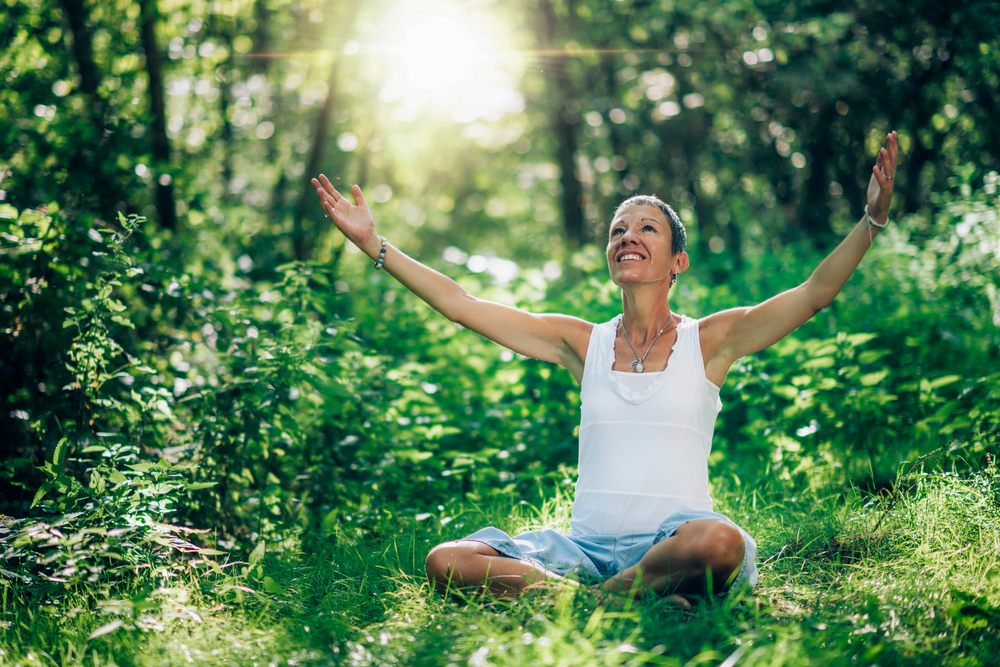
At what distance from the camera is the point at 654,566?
106 inches

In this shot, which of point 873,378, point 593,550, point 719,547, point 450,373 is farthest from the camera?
point 450,373

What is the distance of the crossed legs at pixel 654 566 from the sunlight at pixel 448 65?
7.86 metres

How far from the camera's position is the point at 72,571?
9.07 ft

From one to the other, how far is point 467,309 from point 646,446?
100cm

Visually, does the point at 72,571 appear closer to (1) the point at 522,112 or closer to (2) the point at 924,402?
(2) the point at 924,402

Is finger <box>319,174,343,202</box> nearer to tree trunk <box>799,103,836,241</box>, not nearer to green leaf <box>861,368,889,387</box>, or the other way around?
green leaf <box>861,368,889,387</box>

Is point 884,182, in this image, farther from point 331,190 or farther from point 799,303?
point 331,190

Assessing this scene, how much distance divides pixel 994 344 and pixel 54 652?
574 centimetres

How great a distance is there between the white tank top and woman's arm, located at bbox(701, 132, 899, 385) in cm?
11

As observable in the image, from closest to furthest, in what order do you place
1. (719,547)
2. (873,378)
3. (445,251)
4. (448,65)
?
(719,547), (873,378), (445,251), (448,65)

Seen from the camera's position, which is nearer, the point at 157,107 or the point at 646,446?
the point at 646,446

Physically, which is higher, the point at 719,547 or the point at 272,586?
the point at 719,547

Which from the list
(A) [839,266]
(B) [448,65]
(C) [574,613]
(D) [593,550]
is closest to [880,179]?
(A) [839,266]

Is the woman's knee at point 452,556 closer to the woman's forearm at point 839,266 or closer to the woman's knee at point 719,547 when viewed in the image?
the woman's knee at point 719,547
